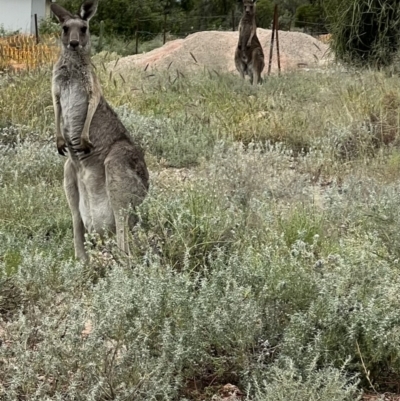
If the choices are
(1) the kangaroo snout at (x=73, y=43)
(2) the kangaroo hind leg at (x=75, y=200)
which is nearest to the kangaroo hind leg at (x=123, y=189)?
(2) the kangaroo hind leg at (x=75, y=200)

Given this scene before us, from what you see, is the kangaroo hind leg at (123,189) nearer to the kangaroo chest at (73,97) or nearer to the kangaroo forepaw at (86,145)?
the kangaroo forepaw at (86,145)

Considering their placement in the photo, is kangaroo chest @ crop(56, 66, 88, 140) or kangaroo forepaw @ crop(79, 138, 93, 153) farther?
kangaroo chest @ crop(56, 66, 88, 140)

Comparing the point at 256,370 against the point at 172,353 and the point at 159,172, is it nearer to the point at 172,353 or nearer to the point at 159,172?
the point at 172,353

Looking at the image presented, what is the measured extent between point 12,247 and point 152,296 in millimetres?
1807

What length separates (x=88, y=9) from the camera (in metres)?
5.32

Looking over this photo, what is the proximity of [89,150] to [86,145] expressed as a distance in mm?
38

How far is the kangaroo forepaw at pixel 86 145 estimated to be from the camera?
16.2ft

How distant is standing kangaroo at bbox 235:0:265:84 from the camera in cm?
1450

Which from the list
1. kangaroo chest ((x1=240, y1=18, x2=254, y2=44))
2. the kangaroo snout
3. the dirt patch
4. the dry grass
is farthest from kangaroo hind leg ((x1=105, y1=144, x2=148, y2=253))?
the dirt patch

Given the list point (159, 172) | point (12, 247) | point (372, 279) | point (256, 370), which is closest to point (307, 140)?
point (159, 172)

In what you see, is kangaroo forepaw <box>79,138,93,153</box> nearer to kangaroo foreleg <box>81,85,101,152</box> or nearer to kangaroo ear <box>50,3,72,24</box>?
kangaroo foreleg <box>81,85,101,152</box>

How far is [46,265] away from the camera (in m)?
4.34

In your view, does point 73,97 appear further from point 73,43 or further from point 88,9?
point 88,9

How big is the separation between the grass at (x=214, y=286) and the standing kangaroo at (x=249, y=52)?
6.44 m
